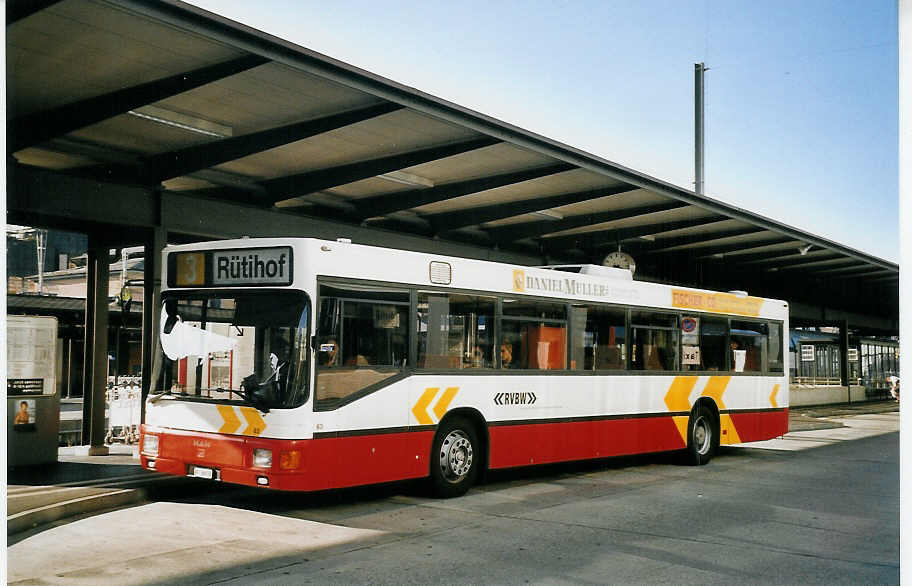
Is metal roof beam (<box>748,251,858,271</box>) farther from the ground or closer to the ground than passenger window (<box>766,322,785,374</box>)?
farther from the ground

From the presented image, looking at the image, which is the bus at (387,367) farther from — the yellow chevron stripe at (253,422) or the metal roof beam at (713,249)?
the metal roof beam at (713,249)

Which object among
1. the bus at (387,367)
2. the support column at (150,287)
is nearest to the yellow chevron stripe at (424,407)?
the bus at (387,367)

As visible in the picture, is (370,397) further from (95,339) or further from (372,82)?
(95,339)

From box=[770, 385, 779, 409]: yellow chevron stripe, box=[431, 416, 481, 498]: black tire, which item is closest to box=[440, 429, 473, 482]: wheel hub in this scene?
box=[431, 416, 481, 498]: black tire

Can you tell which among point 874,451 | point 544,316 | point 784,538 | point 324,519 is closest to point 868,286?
point 874,451

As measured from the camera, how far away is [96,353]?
13484 millimetres

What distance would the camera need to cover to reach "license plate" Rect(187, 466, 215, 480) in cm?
908

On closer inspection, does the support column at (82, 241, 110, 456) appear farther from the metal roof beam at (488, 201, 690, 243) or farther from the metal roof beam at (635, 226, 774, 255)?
the metal roof beam at (635, 226, 774, 255)

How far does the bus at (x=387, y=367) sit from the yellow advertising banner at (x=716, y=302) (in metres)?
0.70

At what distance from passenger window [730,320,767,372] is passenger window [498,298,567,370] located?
449cm

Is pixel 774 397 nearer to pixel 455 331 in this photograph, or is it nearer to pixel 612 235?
pixel 612 235

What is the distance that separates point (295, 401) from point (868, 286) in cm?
2298

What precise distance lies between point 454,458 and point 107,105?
571cm

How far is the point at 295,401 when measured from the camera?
8.77 m
